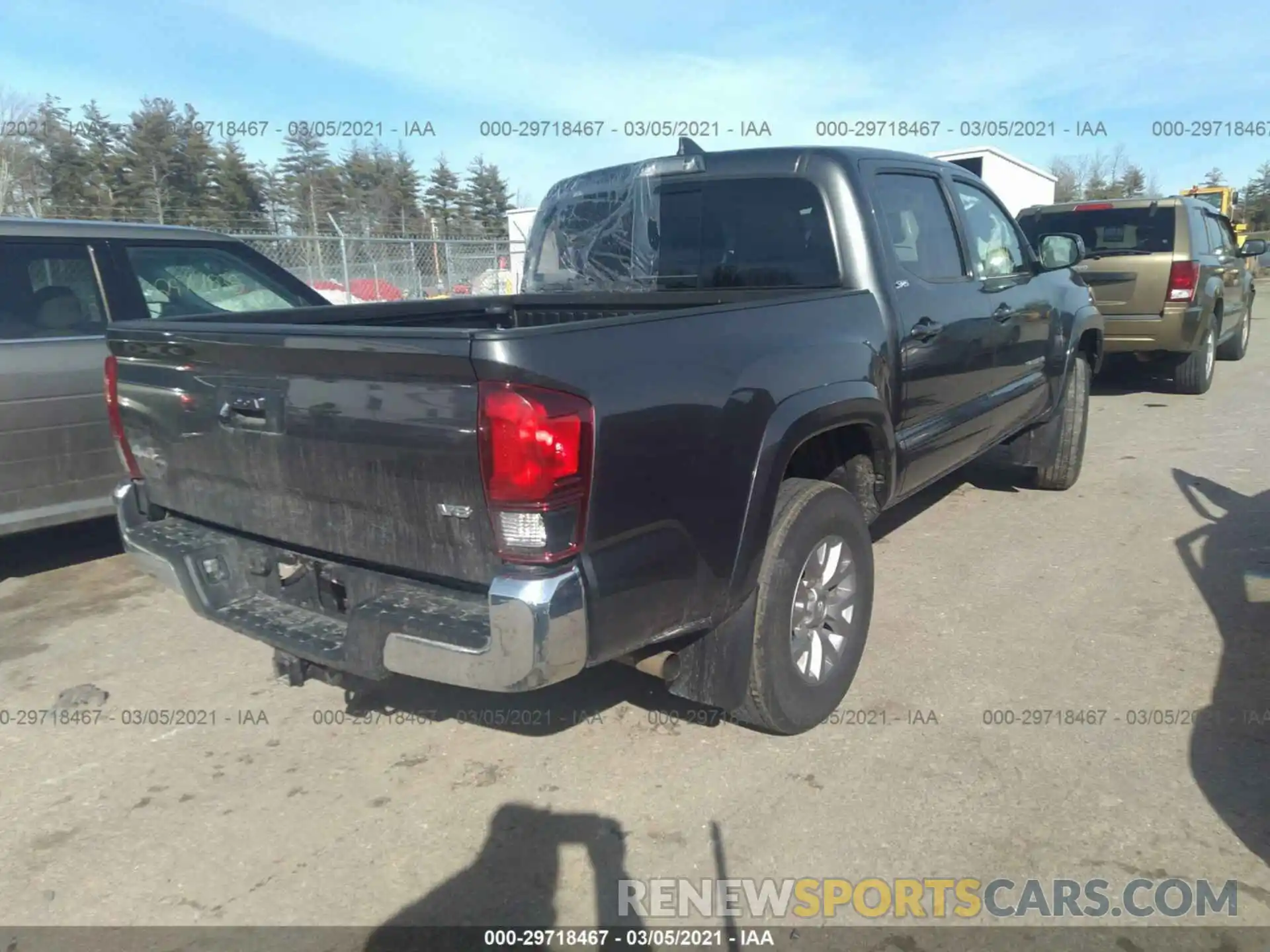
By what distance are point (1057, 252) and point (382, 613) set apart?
178 inches

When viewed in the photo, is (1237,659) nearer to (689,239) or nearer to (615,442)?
(689,239)

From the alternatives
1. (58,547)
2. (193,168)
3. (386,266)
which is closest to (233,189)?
(193,168)

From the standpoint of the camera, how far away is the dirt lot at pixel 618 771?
2.62m

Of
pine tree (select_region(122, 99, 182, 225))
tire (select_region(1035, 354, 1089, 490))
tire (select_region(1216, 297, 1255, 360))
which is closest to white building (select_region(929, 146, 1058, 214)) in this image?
tire (select_region(1216, 297, 1255, 360))

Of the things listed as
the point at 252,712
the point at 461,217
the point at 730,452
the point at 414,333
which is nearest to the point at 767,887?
the point at 730,452

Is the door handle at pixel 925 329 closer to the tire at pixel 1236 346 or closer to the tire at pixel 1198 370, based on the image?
the tire at pixel 1198 370

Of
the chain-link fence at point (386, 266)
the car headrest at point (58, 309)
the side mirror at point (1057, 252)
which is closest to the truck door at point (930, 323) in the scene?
the side mirror at point (1057, 252)

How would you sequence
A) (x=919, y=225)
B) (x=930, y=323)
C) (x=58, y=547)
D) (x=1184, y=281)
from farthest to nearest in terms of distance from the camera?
(x=1184, y=281) < (x=58, y=547) < (x=919, y=225) < (x=930, y=323)

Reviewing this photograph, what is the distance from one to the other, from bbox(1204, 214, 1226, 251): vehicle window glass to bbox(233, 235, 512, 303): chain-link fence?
912 cm

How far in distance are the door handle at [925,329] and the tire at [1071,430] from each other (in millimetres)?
2313

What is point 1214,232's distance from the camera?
10508 millimetres

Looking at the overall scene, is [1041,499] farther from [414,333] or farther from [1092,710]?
[414,333]

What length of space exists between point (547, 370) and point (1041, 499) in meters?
4.79

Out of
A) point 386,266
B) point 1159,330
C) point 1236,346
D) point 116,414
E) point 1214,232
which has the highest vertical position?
point 1214,232
